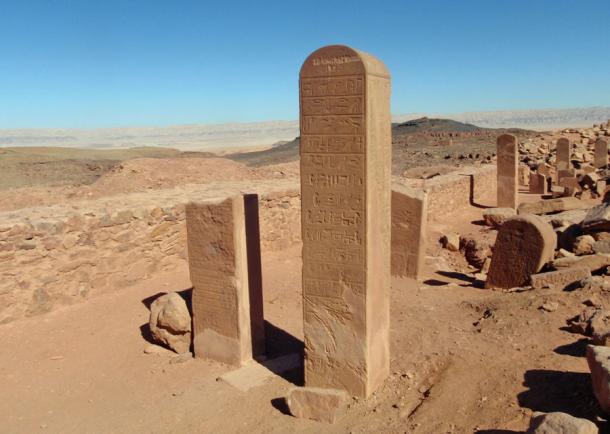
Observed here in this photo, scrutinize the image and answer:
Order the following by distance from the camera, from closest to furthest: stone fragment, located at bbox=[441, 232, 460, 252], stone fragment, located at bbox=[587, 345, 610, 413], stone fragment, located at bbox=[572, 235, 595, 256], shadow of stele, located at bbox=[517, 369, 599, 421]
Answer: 1. stone fragment, located at bbox=[587, 345, 610, 413]
2. shadow of stele, located at bbox=[517, 369, 599, 421]
3. stone fragment, located at bbox=[572, 235, 595, 256]
4. stone fragment, located at bbox=[441, 232, 460, 252]

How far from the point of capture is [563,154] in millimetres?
19359

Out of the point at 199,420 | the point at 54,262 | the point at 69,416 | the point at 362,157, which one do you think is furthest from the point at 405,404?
the point at 54,262

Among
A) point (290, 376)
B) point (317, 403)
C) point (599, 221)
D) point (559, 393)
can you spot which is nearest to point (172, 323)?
point (290, 376)

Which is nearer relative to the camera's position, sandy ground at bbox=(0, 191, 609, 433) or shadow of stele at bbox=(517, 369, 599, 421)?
shadow of stele at bbox=(517, 369, 599, 421)

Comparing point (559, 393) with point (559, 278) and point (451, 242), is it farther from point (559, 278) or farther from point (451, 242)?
point (451, 242)

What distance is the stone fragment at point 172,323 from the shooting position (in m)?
5.87

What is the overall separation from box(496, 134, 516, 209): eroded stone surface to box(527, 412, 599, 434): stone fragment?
11779mm

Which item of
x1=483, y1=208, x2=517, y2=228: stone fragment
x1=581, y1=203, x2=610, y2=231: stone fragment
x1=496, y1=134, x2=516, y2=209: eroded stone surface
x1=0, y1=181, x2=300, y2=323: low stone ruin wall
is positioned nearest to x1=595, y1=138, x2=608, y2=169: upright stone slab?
x1=496, y1=134, x2=516, y2=209: eroded stone surface

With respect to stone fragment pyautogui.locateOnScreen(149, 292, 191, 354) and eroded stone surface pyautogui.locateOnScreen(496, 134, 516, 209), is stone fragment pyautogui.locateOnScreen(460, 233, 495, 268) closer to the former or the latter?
eroded stone surface pyautogui.locateOnScreen(496, 134, 516, 209)

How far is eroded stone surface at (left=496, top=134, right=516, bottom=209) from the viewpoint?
46.6 ft

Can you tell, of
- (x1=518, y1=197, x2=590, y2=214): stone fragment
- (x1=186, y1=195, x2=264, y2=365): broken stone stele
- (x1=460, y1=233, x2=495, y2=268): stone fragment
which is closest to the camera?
(x1=186, y1=195, x2=264, y2=365): broken stone stele

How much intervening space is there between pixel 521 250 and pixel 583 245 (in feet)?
4.74

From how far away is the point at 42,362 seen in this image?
583 cm

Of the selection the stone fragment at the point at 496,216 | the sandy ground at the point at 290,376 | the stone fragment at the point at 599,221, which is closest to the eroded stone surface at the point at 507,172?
the stone fragment at the point at 496,216
